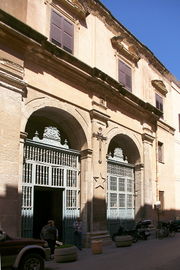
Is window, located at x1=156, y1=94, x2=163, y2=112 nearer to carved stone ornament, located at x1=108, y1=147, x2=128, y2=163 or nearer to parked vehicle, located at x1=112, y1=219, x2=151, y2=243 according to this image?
carved stone ornament, located at x1=108, y1=147, x2=128, y2=163

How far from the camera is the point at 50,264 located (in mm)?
11414

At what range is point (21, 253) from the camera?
8789 millimetres

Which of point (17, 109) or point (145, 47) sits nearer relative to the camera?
point (17, 109)

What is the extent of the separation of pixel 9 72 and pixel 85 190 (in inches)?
238

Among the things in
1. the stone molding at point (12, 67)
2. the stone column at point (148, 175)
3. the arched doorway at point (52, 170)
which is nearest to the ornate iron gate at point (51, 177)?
the arched doorway at point (52, 170)

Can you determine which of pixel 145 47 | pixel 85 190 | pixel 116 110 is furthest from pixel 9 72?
pixel 145 47

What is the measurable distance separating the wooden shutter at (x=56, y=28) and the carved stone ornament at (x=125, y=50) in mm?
4025

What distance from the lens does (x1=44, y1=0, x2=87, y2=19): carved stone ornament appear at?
15840 millimetres

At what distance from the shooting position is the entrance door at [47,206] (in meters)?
15.6

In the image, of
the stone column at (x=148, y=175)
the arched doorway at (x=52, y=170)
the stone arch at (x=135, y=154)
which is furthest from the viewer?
the stone column at (x=148, y=175)

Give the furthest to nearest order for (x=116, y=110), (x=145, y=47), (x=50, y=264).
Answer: (x=145, y=47) → (x=116, y=110) → (x=50, y=264)

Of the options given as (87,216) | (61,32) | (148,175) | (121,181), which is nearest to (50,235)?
(87,216)

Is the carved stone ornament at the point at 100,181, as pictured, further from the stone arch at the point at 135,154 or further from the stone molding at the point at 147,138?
the stone molding at the point at 147,138

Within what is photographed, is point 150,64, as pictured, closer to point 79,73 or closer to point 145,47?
point 145,47
